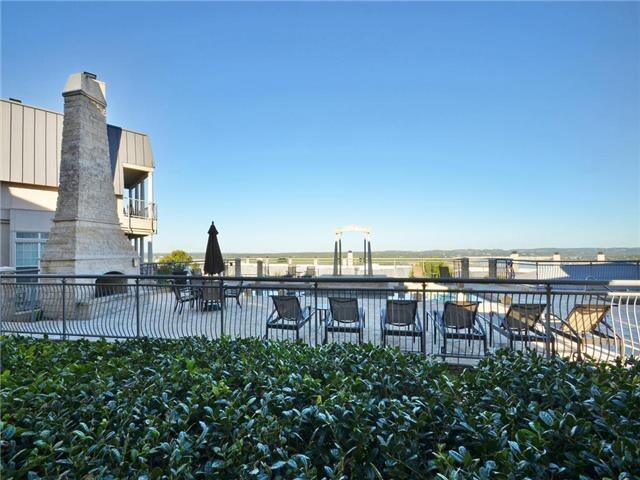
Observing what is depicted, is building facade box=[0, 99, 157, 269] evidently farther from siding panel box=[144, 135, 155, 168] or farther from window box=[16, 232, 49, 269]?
siding panel box=[144, 135, 155, 168]

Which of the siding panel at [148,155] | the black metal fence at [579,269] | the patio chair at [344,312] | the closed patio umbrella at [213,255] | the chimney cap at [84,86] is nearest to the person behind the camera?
the patio chair at [344,312]

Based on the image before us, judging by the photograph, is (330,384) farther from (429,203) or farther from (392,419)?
(429,203)

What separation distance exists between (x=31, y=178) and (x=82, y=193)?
8881mm

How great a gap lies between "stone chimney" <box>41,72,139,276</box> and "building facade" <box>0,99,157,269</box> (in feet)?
18.3

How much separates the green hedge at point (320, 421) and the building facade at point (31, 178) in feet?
49.0

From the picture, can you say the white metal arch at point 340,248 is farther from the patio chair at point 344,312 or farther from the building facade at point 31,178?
the building facade at point 31,178

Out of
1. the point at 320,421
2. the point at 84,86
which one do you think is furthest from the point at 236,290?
the point at 84,86

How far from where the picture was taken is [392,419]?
4.65 ft

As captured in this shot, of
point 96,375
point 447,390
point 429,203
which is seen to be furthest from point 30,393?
point 429,203

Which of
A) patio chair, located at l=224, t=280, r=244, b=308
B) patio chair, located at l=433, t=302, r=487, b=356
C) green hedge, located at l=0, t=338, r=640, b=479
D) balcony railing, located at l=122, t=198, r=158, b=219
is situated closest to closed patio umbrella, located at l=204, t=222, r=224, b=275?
patio chair, located at l=224, t=280, r=244, b=308

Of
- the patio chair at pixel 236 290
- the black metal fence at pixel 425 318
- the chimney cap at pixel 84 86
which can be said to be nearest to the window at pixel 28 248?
the black metal fence at pixel 425 318

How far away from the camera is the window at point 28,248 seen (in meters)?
14.0

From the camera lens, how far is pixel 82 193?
8.67 m

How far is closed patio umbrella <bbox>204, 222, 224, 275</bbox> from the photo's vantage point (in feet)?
30.5
